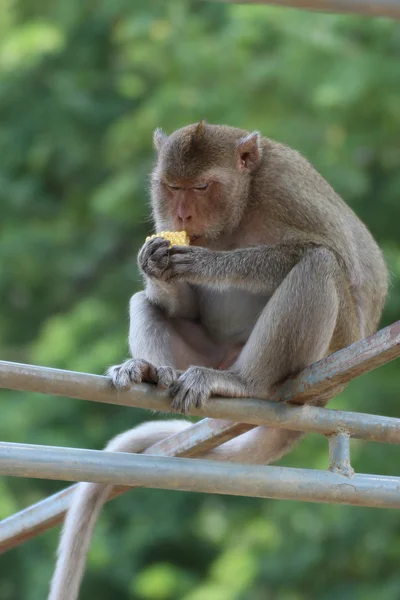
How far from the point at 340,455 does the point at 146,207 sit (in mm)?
6465

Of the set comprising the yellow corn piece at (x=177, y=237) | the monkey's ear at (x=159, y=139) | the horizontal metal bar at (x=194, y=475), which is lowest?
the horizontal metal bar at (x=194, y=475)

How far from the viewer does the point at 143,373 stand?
13.3ft

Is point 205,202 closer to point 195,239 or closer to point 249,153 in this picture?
point 195,239

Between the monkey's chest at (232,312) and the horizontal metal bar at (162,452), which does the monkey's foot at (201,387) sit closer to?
the horizontal metal bar at (162,452)

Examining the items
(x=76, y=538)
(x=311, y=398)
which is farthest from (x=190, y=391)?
(x=76, y=538)

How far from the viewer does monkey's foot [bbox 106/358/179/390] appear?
384 centimetres

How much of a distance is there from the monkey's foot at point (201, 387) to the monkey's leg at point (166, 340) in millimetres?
251

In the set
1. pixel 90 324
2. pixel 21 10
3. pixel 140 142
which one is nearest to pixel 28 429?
pixel 90 324

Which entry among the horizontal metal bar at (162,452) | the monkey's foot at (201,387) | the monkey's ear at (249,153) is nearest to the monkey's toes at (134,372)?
the monkey's foot at (201,387)

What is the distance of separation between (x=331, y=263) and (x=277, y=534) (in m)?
6.03

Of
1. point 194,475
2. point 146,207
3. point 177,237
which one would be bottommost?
point 194,475

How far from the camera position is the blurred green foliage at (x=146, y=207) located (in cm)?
909

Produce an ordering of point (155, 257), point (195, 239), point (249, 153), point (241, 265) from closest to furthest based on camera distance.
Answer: point (155, 257) → point (241, 265) → point (195, 239) → point (249, 153)

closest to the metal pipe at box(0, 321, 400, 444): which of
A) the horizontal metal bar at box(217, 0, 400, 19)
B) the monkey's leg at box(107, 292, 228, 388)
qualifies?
the monkey's leg at box(107, 292, 228, 388)
